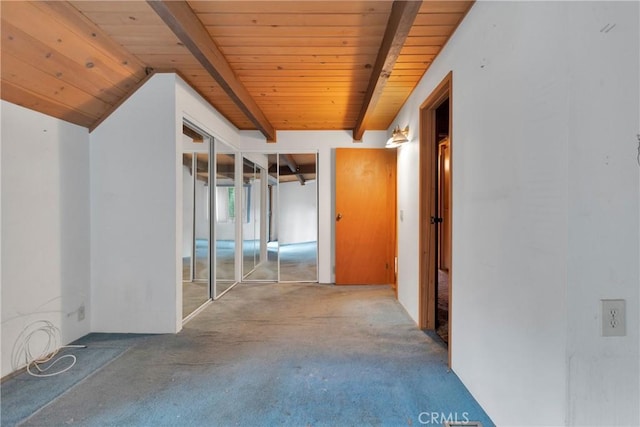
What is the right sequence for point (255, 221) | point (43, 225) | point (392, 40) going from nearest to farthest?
1. point (392, 40)
2. point (43, 225)
3. point (255, 221)

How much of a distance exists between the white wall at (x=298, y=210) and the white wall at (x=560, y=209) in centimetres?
800

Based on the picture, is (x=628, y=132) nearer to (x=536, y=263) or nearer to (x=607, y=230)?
(x=607, y=230)

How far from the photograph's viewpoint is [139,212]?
258 centimetres

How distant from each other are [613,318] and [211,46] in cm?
266

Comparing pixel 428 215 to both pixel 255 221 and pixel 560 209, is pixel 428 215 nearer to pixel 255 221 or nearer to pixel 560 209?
pixel 560 209

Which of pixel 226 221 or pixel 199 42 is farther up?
pixel 199 42

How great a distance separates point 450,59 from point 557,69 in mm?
1138

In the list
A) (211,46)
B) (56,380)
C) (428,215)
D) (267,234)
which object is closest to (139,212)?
(56,380)

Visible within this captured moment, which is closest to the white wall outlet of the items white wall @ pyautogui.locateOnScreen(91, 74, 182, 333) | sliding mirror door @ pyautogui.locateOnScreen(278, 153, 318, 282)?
white wall @ pyautogui.locateOnScreen(91, 74, 182, 333)

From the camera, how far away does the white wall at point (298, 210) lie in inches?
370

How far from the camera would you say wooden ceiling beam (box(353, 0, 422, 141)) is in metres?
1.58

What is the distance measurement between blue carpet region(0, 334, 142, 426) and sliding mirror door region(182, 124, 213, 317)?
93 cm

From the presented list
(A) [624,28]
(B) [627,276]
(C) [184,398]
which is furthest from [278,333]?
(A) [624,28]

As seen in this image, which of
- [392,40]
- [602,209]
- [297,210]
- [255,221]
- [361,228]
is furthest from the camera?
[297,210]
